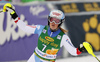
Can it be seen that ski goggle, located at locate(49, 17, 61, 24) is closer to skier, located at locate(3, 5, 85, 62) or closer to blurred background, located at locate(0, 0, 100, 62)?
skier, located at locate(3, 5, 85, 62)

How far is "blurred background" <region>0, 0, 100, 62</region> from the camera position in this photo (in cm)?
516

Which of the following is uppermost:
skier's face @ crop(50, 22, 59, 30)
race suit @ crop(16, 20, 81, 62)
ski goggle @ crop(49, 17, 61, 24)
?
ski goggle @ crop(49, 17, 61, 24)

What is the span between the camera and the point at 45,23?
5.54 meters

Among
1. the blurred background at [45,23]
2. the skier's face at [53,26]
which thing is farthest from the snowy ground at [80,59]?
the skier's face at [53,26]

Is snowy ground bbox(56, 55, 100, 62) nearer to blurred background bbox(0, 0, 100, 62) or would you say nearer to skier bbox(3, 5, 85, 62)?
blurred background bbox(0, 0, 100, 62)

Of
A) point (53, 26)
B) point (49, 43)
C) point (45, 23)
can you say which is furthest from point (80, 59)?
point (53, 26)

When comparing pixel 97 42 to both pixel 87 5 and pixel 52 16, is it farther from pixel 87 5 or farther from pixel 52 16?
pixel 52 16

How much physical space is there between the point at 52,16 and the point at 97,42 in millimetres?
3357

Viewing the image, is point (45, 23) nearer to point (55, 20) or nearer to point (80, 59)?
point (80, 59)

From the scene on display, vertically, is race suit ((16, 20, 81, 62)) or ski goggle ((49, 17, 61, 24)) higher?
ski goggle ((49, 17, 61, 24))

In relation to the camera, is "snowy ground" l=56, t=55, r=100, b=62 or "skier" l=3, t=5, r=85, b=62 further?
"snowy ground" l=56, t=55, r=100, b=62

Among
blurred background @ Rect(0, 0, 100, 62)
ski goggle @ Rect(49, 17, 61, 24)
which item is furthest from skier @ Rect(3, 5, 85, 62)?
blurred background @ Rect(0, 0, 100, 62)

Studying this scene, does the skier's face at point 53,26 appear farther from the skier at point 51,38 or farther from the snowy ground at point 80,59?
the snowy ground at point 80,59

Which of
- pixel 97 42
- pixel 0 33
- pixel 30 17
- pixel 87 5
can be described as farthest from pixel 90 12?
pixel 0 33
